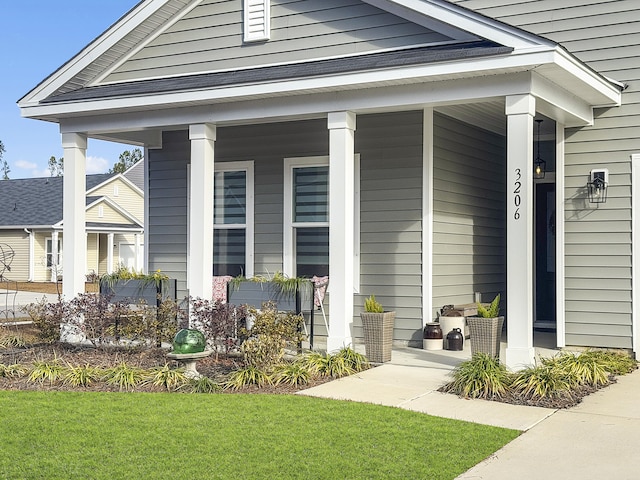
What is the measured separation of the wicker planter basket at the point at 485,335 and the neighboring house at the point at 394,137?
326 mm

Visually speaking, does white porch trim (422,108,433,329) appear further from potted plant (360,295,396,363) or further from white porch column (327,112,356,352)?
white porch column (327,112,356,352)

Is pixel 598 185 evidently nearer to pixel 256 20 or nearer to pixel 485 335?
pixel 485 335

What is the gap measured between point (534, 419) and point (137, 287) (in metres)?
6.13

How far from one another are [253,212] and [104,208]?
2397cm

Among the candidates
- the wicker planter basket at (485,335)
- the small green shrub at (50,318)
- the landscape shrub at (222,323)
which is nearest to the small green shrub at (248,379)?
→ the landscape shrub at (222,323)

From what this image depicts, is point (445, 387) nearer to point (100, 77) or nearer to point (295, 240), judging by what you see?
point (295, 240)

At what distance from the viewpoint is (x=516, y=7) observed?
1068 centimetres

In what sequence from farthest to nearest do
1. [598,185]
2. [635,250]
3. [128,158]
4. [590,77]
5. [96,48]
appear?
[128,158]
[96,48]
[598,185]
[635,250]
[590,77]

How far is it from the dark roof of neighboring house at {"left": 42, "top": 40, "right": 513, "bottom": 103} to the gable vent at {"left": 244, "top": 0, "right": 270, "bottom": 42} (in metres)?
0.44

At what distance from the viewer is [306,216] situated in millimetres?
11719

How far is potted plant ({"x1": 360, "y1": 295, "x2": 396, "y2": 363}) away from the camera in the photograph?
9.36 meters

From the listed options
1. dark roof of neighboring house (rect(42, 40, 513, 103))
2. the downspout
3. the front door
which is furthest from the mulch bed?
the downspout

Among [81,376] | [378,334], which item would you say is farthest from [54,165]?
[81,376]

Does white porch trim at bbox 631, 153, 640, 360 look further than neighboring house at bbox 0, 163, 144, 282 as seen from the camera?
No
